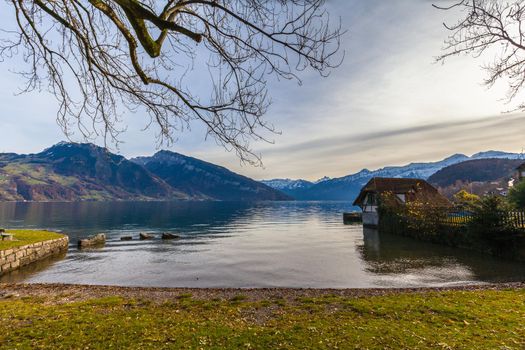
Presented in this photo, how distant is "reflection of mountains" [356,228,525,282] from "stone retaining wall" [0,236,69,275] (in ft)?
83.1

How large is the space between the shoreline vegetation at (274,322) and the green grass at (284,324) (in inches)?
0.9

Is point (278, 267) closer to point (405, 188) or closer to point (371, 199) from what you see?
point (371, 199)

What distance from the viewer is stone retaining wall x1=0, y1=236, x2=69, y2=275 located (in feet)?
71.3

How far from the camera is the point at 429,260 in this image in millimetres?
25062

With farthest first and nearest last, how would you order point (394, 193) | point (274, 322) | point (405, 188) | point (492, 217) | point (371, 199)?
1. point (371, 199)
2. point (405, 188)
3. point (394, 193)
4. point (492, 217)
5. point (274, 322)

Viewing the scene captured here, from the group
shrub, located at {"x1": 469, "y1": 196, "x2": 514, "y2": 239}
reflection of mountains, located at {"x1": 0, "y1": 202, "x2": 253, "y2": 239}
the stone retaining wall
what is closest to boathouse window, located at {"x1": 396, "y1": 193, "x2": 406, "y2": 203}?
shrub, located at {"x1": 469, "y1": 196, "x2": 514, "y2": 239}

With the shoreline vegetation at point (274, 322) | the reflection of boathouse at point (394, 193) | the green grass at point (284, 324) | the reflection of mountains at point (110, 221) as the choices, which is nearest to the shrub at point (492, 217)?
the shoreline vegetation at point (274, 322)

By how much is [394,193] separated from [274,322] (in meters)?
50.5

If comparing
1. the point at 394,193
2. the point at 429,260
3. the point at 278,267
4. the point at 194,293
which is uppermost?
the point at 394,193

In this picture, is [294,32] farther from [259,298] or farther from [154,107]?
[259,298]

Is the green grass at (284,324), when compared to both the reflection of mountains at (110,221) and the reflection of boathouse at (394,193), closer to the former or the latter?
the reflection of mountains at (110,221)

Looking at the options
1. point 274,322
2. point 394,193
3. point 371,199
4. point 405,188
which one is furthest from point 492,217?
point 371,199

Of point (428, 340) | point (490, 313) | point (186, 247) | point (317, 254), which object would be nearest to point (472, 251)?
point (317, 254)

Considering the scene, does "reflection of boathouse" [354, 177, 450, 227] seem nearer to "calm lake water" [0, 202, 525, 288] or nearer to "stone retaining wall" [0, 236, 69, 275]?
"calm lake water" [0, 202, 525, 288]
